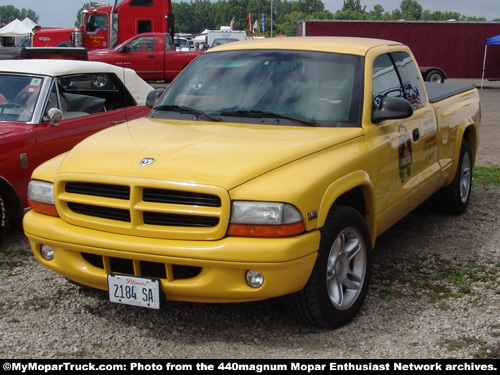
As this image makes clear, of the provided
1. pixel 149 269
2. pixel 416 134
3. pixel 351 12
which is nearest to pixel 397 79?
pixel 416 134

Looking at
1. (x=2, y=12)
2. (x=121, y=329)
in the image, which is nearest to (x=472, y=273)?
(x=121, y=329)

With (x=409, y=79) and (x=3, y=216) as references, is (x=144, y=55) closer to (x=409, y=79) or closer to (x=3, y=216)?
(x=3, y=216)

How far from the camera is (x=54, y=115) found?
5.77m

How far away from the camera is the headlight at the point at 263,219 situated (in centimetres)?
318

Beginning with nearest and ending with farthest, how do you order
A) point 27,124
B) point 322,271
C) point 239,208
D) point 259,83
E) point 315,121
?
point 239,208, point 322,271, point 315,121, point 259,83, point 27,124

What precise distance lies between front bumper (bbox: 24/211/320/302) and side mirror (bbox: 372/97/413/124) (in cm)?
123

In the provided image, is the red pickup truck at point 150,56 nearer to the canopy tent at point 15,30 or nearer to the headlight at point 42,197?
the headlight at point 42,197

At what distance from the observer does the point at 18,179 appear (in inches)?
209

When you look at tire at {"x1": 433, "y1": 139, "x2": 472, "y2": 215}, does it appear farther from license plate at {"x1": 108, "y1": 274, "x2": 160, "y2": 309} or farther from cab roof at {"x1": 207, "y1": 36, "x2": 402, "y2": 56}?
license plate at {"x1": 108, "y1": 274, "x2": 160, "y2": 309}

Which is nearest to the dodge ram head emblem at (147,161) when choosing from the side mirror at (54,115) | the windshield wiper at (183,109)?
the windshield wiper at (183,109)

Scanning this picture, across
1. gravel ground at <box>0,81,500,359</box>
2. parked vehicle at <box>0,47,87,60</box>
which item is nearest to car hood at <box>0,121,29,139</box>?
gravel ground at <box>0,81,500,359</box>

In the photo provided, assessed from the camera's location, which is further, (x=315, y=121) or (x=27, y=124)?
(x=27, y=124)

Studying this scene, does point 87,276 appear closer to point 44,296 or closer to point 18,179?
point 44,296
